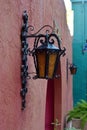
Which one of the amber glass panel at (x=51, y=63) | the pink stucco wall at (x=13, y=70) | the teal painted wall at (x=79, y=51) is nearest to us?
the pink stucco wall at (x=13, y=70)

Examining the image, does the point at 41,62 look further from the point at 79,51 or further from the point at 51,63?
the point at 79,51

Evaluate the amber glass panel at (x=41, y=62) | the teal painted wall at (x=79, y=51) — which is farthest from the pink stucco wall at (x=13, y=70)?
the teal painted wall at (x=79, y=51)

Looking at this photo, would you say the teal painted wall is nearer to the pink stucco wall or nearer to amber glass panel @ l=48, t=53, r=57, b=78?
the pink stucco wall

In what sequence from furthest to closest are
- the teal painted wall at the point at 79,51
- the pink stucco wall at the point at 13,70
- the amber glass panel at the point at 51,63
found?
the teal painted wall at the point at 79,51
the amber glass panel at the point at 51,63
the pink stucco wall at the point at 13,70

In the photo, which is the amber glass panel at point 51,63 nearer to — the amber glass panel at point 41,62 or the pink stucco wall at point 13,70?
the amber glass panel at point 41,62

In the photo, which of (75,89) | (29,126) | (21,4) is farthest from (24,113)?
(75,89)

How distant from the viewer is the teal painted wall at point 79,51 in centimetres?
1232

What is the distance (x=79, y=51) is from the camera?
1252 cm

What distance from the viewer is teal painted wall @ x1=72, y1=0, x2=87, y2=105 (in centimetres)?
1232

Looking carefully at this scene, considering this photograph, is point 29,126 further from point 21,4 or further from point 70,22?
point 70,22

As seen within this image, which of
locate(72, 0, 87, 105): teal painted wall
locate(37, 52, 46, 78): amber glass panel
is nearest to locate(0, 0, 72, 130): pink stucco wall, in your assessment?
locate(37, 52, 46, 78): amber glass panel

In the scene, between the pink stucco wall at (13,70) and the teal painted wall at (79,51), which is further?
the teal painted wall at (79,51)

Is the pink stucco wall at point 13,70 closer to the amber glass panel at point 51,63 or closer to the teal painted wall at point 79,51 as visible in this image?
the amber glass panel at point 51,63

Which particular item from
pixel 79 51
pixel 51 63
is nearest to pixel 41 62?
pixel 51 63
